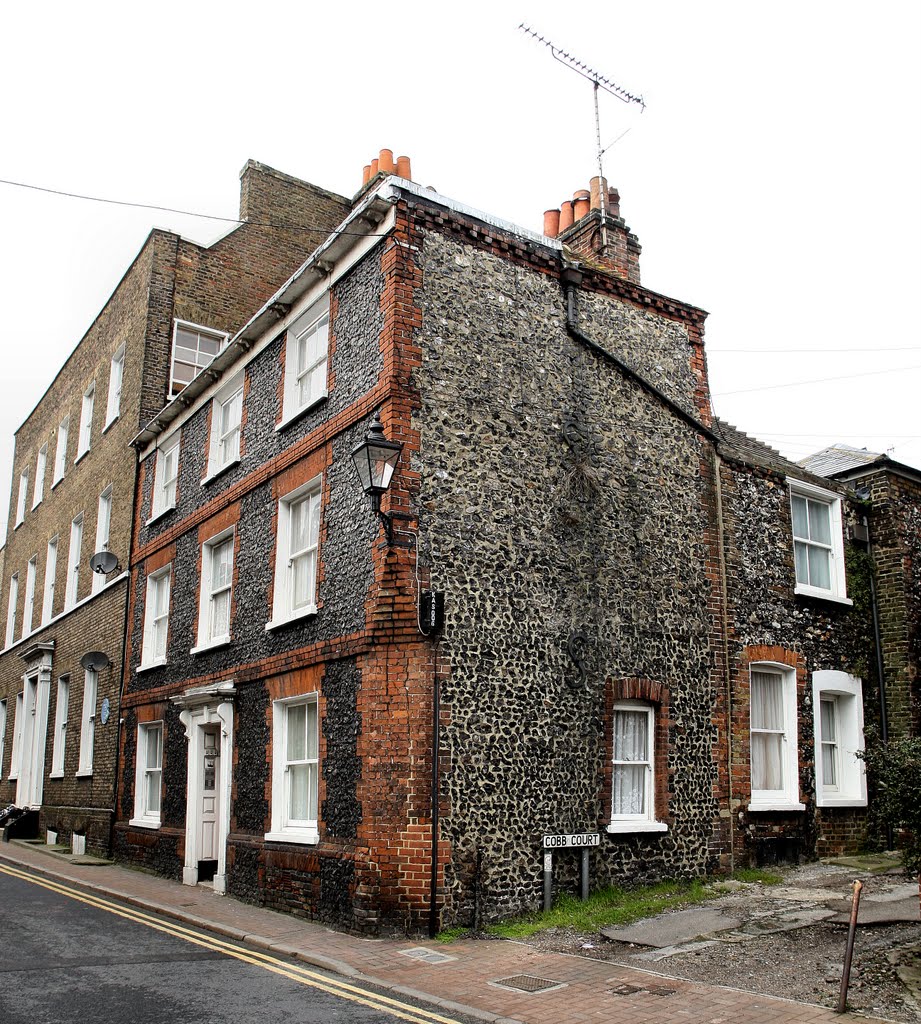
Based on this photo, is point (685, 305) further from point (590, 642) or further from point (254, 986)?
point (254, 986)

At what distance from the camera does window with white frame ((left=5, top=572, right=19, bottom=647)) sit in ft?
97.8

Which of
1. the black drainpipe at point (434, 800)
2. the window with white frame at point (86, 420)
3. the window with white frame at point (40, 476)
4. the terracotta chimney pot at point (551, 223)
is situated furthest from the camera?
the window with white frame at point (40, 476)

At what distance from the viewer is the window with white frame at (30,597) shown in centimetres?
2794

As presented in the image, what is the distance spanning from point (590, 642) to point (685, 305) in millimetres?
5985

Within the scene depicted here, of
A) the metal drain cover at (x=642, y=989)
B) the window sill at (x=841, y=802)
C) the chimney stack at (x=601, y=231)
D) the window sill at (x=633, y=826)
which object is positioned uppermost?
the chimney stack at (x=601, y=231)

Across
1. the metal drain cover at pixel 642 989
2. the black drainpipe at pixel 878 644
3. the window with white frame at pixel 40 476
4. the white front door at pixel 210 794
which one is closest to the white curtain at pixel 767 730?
the black drainpipe at pixel 878 644

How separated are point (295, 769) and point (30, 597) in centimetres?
1794

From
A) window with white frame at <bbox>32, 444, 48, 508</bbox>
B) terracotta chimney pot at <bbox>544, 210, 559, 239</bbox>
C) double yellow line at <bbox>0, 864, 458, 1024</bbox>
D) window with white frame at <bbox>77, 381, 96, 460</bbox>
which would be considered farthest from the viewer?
window with white frame at <bbox>32, 444, 48, 508</bbox>

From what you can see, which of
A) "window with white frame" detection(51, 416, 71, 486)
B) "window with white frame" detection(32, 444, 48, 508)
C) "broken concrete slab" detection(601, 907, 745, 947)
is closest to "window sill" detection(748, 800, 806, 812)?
"broken concrete slab" detection(601, 907, 745, 947)

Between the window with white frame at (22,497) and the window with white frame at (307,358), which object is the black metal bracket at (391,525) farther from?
the window with white frame at (22,497)

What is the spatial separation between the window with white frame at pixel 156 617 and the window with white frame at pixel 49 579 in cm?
805

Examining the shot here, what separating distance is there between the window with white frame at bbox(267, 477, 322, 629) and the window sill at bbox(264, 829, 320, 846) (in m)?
2.78

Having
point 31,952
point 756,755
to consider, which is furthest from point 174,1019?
point 756,755

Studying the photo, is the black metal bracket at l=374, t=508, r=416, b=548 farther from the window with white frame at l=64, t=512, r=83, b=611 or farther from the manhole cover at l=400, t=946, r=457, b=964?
the window with white frame at l=64, t=512, r=83, b=611
